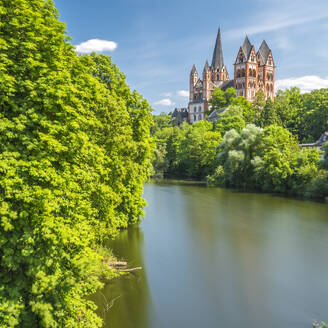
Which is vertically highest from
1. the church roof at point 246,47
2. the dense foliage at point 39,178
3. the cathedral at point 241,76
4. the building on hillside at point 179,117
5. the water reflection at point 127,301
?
the church roof at point 246,47

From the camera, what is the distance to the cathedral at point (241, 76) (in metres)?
99.1

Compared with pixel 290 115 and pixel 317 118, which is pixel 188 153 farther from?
pixel 317 118

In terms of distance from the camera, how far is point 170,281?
13.1 meters

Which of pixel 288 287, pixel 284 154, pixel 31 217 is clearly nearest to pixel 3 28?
pixel 31 217

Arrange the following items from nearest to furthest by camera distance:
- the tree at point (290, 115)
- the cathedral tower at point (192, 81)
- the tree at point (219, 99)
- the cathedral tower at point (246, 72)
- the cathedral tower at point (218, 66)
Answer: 1. the tree at point (290, 115)
2. the tree at point (219, 99)
3. the cathedral tower at point (246, 72)
4. the cathedral tower at point (218, 66)
5. the cathedral tower at point (192, 81)

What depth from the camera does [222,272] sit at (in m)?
14.2

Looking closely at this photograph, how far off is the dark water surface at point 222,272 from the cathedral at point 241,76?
3161 inches

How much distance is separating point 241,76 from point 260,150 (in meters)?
63.9

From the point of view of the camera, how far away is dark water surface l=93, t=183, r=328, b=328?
415 inches

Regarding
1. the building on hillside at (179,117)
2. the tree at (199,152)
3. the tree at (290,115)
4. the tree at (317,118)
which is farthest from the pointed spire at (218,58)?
the tree at (199,152)

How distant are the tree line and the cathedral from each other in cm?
1815

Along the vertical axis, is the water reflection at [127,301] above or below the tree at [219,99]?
below

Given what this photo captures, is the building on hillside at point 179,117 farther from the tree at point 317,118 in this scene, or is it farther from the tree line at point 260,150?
the tree at point 317,118

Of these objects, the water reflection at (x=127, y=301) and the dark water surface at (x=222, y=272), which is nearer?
the water reflection at (x=127, y=301)
